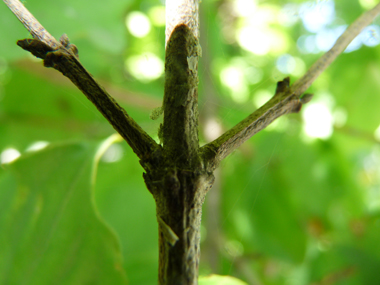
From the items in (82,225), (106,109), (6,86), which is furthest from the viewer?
(6,86)

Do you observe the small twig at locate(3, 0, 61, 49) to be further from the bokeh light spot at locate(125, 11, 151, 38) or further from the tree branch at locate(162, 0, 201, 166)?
the bokeh light spot at locate(125, 11, 151, 38)

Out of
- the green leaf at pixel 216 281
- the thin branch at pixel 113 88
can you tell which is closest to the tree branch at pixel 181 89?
the green leaf at pixel 216 281

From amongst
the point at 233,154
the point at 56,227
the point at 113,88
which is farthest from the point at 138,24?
the point at 56,227

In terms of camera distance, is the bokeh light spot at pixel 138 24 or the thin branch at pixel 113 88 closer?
the thin branch at pixel 113 88

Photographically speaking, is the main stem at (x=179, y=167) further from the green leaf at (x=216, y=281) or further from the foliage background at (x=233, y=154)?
the foliage background at (x=233, y=154)

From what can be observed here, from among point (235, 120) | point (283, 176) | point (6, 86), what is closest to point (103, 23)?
point (6, 86)

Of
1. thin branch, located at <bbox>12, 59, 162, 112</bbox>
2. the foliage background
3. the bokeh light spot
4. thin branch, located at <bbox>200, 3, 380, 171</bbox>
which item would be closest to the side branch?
thin branch, located at <bbox>200, 3, 380, 171</bbox>

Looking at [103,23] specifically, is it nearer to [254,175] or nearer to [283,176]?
[254,175]

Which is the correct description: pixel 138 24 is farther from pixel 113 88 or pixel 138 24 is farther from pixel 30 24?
pixel 30 24
